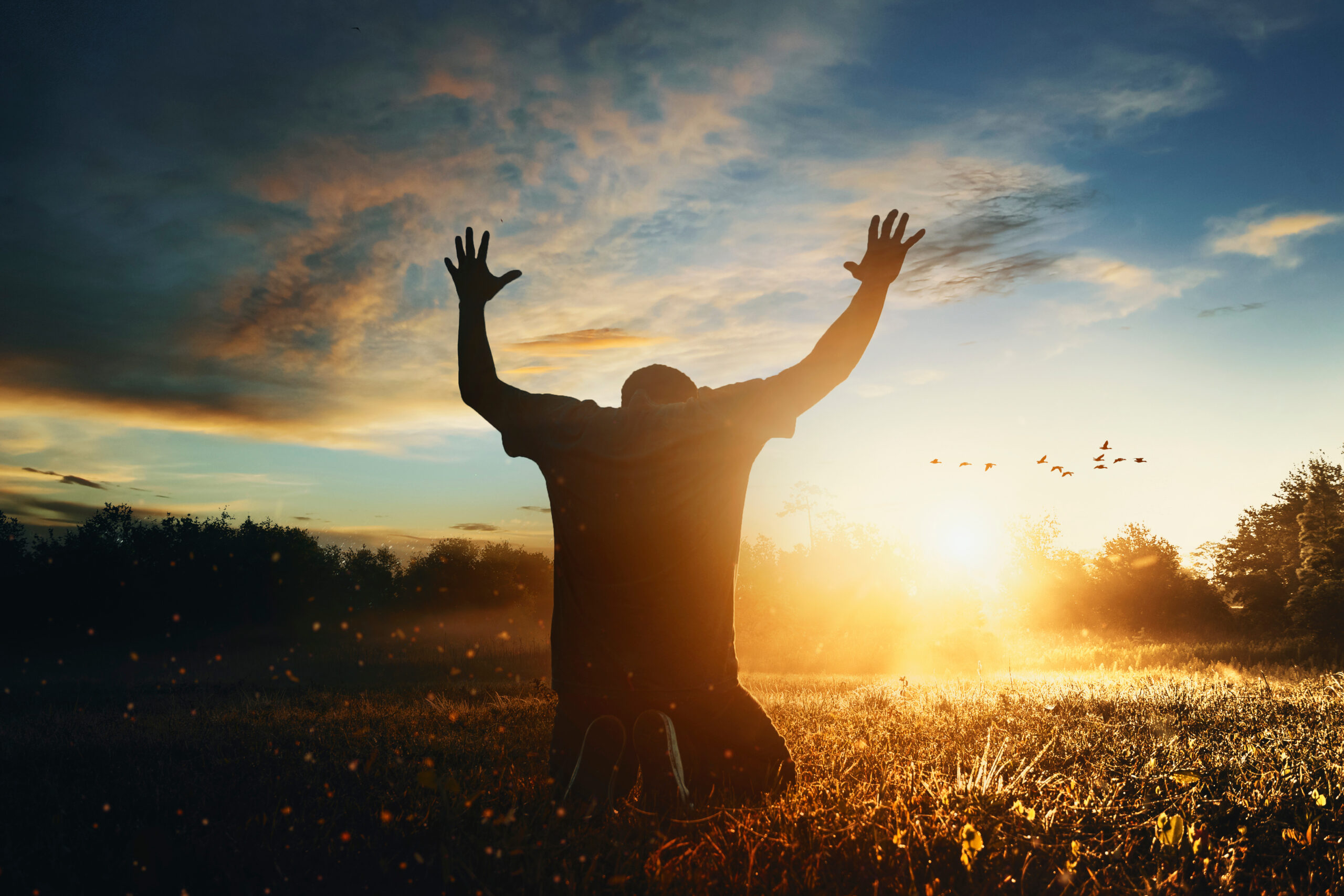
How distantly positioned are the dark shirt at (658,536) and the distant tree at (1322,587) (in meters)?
35.7

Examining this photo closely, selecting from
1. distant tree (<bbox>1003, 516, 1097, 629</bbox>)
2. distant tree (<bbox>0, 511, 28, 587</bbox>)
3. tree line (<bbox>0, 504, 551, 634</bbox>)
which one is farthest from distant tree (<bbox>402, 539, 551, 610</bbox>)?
distant tree (<bbox>1003, 516, 1097, 629</bbox>)

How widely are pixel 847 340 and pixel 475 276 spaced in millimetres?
2262

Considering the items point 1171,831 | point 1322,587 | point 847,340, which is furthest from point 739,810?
point 1322,587

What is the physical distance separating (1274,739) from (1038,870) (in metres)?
3.54

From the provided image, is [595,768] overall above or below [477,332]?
below

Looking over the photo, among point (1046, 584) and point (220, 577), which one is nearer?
point (220, 577)

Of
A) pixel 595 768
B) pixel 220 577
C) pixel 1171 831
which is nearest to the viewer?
pixel 1171 831

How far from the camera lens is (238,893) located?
213 centimetres

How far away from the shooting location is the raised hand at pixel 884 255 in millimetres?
3490

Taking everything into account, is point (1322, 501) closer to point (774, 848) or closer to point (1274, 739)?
point (1274, 739)

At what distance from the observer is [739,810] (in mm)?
2723

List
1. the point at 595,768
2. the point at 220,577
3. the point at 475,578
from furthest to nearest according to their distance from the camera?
the point at 475,578 → the point at 220,577 → the point at 595,768

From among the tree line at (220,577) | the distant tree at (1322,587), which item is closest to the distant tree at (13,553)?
the tree line at (220,577)

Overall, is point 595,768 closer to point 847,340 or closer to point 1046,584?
point 847,340
